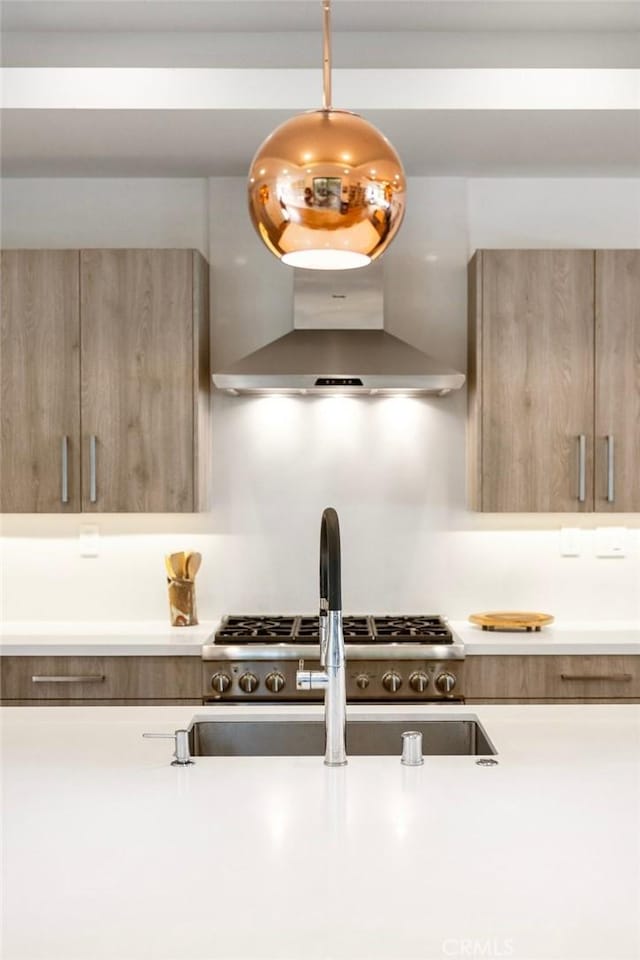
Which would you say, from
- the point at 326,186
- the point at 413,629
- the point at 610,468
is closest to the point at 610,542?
the point at 610,468

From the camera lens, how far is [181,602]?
12.3 ft

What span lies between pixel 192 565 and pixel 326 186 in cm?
244

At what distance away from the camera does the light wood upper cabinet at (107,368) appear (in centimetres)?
357

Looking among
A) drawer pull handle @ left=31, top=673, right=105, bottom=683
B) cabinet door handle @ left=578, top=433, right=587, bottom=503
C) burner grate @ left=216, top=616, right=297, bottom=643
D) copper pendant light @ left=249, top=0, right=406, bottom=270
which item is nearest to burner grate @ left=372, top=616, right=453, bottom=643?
burner grate @ left=216, top=616, right=297, bottom=643

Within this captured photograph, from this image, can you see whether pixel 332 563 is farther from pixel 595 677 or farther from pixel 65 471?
pixel 65 471

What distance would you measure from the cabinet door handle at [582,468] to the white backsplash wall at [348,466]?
362 millimetres

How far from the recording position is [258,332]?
392 cm

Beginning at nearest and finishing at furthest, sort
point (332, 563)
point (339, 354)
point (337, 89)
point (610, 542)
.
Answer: point (332, 563) < point (337, 89) < point (339, 354) < point (610, 542)

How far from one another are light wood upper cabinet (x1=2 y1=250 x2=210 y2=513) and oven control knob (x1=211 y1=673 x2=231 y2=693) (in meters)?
0.64

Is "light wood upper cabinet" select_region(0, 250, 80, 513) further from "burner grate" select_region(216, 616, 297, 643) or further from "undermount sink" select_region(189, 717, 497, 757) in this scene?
"undermount sink" select_region(189, 717, 497, 757)

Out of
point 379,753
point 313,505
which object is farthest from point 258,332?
point 379,753

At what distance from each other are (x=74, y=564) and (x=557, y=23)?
2.71 meters

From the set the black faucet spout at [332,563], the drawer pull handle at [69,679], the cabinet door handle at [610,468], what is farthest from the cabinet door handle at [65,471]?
the cabinet door handle at [610,468]

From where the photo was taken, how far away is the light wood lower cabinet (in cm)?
336
